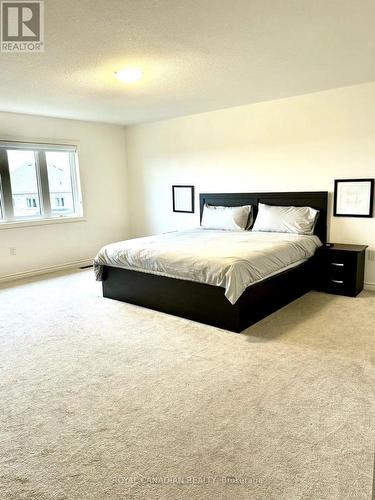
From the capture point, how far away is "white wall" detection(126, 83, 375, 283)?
4.26 meters

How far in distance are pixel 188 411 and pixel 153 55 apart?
274 centimetres

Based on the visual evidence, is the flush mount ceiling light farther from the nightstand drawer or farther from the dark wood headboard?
the nightstand drawer

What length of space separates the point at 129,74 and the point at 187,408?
2967 millimetres

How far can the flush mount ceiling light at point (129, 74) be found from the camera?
11.1ft

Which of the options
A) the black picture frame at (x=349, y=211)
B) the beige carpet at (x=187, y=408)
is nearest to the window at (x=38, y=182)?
the beige carpet at (x=187, y=408)

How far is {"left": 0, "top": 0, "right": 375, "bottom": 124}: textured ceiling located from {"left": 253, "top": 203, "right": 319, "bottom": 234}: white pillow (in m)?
1.44

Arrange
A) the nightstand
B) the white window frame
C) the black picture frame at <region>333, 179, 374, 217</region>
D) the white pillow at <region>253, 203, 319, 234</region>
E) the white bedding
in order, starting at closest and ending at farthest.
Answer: the white bedding, the nightstand, the black picture frame at <region>333, 179, 374, 217</region>, the white pillow at <region>253, 203, 319, 234</region>, the white window frame

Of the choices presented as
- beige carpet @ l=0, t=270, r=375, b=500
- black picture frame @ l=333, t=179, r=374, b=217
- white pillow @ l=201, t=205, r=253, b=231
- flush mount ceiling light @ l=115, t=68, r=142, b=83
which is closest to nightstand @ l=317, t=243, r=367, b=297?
black picture frame @ l=333, t=179, r=374, b=217

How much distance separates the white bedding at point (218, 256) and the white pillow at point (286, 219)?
15 cm

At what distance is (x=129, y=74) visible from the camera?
11.2ft

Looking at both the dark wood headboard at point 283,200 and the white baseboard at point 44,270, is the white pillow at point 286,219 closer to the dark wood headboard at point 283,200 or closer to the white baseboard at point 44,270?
the dark wood headboard at point 283,200

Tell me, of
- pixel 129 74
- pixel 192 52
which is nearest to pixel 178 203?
pixel 129 74

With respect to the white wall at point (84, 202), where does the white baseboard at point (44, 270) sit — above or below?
below

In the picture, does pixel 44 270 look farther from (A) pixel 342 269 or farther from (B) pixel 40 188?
(A) pixel 342 269
